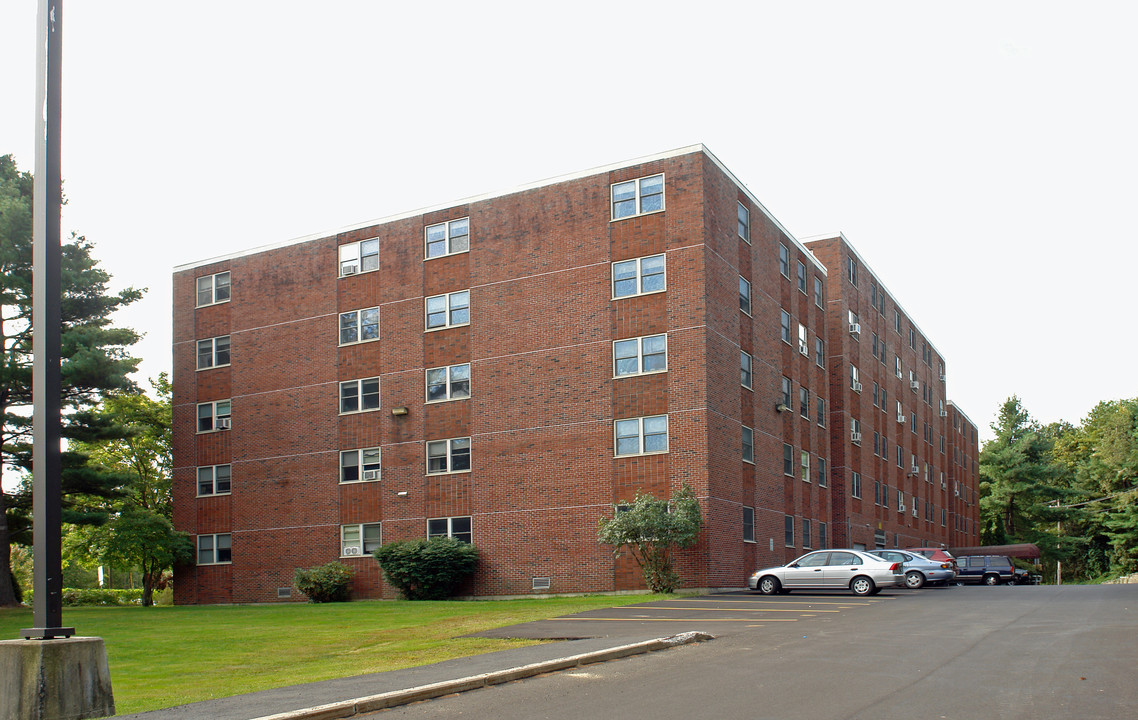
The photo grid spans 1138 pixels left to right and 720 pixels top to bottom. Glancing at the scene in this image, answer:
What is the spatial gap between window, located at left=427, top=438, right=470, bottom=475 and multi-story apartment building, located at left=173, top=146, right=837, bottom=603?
0.27 feet

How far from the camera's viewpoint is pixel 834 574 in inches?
1265

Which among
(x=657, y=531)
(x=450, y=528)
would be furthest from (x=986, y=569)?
(x=450, y=528)

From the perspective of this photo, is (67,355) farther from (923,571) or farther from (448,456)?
(923,571)

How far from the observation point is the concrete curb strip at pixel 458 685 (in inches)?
420

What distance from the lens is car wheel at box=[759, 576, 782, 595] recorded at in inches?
1286

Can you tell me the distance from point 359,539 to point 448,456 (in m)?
5.09

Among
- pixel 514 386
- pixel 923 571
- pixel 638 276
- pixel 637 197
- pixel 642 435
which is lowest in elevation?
pixel 923 571

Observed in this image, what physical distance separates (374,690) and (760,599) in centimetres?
1874

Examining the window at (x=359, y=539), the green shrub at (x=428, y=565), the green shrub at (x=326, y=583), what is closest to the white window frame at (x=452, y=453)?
the green shrub at (x=428, y=565)

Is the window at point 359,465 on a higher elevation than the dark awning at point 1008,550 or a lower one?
higher

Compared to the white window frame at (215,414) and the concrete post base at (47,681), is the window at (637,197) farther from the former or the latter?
the concrete post base at (47,681)

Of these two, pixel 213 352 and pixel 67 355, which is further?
pixel 213 352

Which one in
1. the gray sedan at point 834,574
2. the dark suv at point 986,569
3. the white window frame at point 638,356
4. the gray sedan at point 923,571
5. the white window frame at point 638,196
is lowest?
the dark suv at point 986,569

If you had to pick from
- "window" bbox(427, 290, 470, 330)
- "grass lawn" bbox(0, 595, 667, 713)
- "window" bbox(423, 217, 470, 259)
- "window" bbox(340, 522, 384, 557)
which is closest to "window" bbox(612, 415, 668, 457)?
"grass lawn" bbox(0, 595, 667, 713)
